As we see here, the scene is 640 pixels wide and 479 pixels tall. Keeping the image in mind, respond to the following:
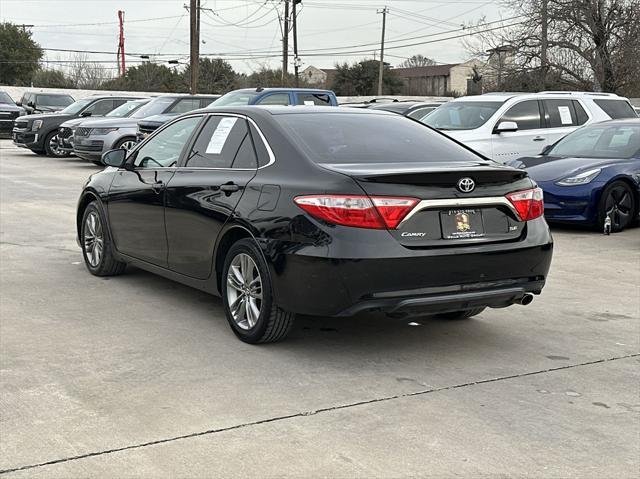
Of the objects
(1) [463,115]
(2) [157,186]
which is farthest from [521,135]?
(2) [157,186]

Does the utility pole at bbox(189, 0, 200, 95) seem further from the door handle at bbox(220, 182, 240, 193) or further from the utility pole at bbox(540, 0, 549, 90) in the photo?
the door handle at bbox(220, 182, 240, 193)

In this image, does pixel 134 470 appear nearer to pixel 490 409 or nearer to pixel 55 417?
pixel 55 417

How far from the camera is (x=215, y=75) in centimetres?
7288

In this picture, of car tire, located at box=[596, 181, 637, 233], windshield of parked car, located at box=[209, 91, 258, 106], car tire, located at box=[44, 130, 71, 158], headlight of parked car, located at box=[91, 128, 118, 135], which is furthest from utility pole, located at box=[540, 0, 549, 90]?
car tire, located at box=[596, 181, 637, 233]

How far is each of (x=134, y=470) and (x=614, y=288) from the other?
5.24 meters

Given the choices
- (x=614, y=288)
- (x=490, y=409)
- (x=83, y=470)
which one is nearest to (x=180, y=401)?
(x=83, y=470)

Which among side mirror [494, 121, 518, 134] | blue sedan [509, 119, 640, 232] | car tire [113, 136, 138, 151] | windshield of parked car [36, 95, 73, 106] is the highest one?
windshield of parked car [36, 95, 73, 106]

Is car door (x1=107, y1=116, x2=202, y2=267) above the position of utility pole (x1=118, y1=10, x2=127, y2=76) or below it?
below

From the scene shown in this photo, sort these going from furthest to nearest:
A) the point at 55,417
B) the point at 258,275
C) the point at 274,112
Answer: the point at 274,112 < the point at 258,275 < the point at 55,417

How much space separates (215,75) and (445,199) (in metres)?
70.0

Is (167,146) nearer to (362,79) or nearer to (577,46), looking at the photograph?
(577,46)

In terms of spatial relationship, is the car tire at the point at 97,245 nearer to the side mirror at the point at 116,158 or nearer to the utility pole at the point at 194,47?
the side mirror at the point at 116,158

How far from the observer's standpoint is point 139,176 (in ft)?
22.8

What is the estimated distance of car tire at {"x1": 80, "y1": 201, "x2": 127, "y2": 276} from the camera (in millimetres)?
7496
